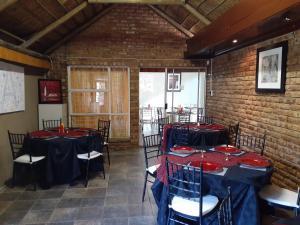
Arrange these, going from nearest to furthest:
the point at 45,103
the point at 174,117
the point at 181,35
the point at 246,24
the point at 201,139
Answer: the point at 246,24 < the point at 201,139 < the point at 45,103 < the point at 181,35 < the point at 174,117

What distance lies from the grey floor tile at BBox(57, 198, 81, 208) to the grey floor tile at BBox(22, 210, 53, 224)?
0.22m

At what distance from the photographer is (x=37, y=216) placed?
10.9 feet

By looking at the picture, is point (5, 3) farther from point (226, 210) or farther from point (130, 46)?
point (226, 210)

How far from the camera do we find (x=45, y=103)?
6.21m

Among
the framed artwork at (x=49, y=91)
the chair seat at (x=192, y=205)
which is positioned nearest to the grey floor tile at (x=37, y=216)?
the chair seat at (x=192, y=205)

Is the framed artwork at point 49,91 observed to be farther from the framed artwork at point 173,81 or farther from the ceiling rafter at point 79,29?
the framed artwork at point 173,81

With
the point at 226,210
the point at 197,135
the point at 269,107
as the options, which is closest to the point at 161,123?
the point at 197,135

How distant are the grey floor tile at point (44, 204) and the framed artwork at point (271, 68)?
3760 millimetres

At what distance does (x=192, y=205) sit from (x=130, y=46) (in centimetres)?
512

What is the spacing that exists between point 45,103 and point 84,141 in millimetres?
2315

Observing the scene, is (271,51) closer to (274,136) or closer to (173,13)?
(274,136)

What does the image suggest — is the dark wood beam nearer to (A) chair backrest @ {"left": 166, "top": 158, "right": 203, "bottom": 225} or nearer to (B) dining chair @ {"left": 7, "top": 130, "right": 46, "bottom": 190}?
(A) chair backrest @ {"left": 166, "top": 158, "right": 203, "bottom": 225}

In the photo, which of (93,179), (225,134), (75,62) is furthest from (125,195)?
(75,62)

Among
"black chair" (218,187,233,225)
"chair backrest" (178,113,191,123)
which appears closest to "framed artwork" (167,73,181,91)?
"chair backrest" (178,113,191,123)
